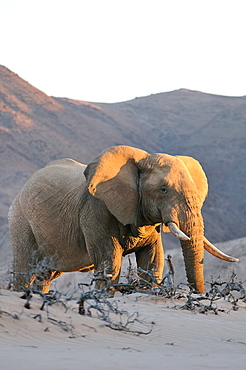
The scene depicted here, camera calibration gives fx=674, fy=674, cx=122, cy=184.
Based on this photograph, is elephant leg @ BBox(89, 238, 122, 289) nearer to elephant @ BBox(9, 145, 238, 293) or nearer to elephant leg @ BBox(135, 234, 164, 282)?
elephant @ BBox(9, 145, 238, 293)

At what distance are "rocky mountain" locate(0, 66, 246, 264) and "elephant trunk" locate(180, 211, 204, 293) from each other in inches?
1076

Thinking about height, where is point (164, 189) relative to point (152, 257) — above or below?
above

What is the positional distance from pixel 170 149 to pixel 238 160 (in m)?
6.36

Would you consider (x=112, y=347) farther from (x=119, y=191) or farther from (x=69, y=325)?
(x=119, y=191)

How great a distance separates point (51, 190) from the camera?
394 inches

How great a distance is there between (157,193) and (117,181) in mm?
660

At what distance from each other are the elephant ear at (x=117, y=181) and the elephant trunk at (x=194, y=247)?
0.81 m

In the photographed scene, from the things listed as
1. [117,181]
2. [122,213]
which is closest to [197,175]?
[117,181]

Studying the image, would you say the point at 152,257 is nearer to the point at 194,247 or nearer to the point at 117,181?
the point at 194,247

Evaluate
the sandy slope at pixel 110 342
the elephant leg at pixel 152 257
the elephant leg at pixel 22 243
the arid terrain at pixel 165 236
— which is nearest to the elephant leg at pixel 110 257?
the elephant leg at pixel 152 257

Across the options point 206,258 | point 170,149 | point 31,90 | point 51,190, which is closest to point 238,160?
point 170,149

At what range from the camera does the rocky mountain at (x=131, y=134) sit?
155 feet

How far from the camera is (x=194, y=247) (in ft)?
27.3

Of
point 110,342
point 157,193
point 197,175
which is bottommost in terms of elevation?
point 110,342
